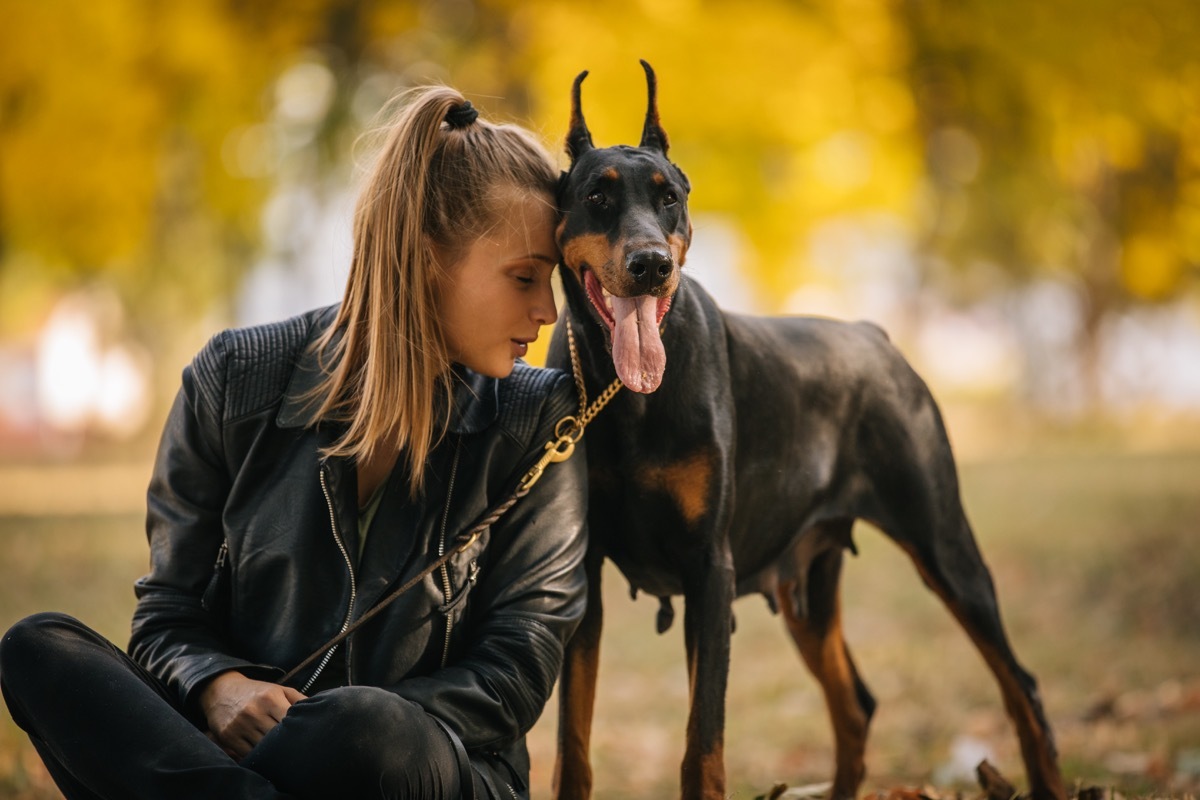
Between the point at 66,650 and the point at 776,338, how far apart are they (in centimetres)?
231

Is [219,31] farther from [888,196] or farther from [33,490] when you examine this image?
[888,196]

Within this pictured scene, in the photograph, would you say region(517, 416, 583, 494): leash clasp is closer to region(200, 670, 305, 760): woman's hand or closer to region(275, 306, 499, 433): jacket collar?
region(275, 306, 499, 433): jacket collar

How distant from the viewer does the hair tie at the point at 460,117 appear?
343cm

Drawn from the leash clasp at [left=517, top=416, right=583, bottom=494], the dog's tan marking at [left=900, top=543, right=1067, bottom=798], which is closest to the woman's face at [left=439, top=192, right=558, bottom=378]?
the leash clasp at [left=517, top=416, right=583, bottom=494]

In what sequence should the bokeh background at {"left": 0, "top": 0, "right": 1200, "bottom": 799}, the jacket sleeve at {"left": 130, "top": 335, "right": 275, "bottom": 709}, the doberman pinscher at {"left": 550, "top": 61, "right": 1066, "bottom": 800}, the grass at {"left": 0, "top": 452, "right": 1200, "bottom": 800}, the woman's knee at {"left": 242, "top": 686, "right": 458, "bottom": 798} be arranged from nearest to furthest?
1. the woman's knee at {"left": 242, "top": 686, "right": 458, "bottom": 798}
2. the jacket sleeve at {"left": 130, "top": 335, "right": 275, "bottom": 709}
3. the doberman pinscher at {"left": 550, "top": 61, "right": 1066, "bottom": 800}
4. the grass at {"left": 0, "top": 452, "right": 1200, "bottom": 800}
5. the bokeh background at {"left": 0, "top": 0, "right": 1200, "bottom": 799}

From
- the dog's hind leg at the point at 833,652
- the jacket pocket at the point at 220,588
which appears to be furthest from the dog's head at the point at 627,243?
the dog's hind leg at the point at 833,652

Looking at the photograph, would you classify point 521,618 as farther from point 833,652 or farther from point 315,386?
point 833,652

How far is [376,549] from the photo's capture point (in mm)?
3154

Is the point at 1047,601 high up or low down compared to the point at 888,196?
down

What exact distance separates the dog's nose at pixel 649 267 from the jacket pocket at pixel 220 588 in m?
1.15

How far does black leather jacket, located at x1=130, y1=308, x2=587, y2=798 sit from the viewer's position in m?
3.10

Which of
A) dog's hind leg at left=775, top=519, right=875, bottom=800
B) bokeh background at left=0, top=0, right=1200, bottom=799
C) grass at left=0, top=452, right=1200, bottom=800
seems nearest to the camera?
dog's hind leg at left=775, top=519, right=875, bottom=800

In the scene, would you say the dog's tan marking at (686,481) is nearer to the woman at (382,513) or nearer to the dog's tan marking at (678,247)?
the woman at (382,513)

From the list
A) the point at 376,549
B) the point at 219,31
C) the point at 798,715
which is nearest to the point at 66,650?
the point at 376,549
